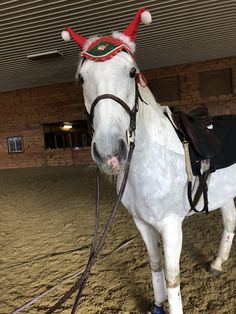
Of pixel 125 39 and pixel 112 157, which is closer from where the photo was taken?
pixel 112 157

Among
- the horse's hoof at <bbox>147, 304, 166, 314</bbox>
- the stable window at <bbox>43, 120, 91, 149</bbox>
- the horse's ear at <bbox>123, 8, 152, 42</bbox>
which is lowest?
the horse's hoof at <bbox>147, 304, 166, 314</bbox>

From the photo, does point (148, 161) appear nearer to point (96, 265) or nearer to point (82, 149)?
point (96, 265)

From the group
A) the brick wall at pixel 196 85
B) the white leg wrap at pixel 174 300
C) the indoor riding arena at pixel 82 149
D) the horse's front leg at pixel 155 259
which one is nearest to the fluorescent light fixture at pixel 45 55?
the indoor riding arena at pixel 82 149

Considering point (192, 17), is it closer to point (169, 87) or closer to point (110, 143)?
point (169, 87)

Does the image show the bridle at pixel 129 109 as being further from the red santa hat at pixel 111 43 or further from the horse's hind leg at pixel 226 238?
the horse's hind leg at pixel 226 238

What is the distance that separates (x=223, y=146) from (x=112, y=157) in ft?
3.17

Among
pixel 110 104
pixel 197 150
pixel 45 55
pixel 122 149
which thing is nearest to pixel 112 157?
pixel 122 149

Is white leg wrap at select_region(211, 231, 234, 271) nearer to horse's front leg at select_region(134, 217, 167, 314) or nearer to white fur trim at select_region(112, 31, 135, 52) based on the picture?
horse's front leg at select_region(134, 217, 167, 314)

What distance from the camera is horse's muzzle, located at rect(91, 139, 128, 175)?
119 cm

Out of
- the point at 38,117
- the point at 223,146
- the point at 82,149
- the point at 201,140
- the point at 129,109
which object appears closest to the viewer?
the point at 129,109

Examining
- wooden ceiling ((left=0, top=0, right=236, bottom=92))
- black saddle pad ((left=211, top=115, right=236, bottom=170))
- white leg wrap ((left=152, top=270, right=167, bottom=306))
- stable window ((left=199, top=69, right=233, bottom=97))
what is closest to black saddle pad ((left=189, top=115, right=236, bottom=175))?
black saddle pad ((left=211, top=115, right=236, bottom=170))

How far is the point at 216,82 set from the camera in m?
9.65

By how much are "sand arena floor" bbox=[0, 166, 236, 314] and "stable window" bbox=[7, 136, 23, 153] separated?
311 inches

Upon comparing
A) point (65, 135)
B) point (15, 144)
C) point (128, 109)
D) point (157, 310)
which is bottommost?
point (157, 310)
